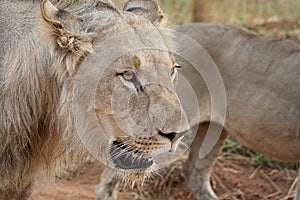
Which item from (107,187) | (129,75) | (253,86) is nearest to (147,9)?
(129,75)

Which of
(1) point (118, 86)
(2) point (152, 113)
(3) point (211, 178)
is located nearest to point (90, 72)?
(1) point (118, 86)

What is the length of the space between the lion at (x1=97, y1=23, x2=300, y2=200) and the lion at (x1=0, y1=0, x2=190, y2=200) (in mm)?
1916

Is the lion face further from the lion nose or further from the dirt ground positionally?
the dirt ground

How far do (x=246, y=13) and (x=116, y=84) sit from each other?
7.40 m

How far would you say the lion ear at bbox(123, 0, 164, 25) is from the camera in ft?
11.1

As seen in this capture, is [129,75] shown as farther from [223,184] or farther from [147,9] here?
[223,184]

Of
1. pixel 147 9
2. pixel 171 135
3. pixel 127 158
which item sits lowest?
pixel 127 158

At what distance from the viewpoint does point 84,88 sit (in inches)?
120

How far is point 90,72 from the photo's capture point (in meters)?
3.04

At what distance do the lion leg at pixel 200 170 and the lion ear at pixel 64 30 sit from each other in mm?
2873

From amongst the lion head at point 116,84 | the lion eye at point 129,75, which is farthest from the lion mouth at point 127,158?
the lion eye at point 129,75

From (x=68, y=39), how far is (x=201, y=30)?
2500mm

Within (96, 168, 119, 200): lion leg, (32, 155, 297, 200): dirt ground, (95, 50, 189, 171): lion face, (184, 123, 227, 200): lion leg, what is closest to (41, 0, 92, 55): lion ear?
(95, 50, 189, 171): lion face

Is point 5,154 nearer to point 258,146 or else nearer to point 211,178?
point 258,146
